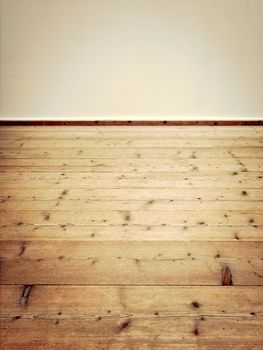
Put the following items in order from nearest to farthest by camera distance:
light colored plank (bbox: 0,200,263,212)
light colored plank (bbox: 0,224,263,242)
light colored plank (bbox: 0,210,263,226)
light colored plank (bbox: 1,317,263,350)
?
1. light colored plank (bbox: 1,317,263,350)
2. light colored plank (bbox: 0,224,263,242)
3. light colored plank (bbox: 0,210,263,226)
4. light colored plank (bbox: 0,200,263,212)

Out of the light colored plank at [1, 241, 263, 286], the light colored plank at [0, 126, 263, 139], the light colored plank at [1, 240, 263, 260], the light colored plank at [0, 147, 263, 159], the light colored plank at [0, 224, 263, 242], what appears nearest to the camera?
the light colored plank at [1, 241, 263, 286]

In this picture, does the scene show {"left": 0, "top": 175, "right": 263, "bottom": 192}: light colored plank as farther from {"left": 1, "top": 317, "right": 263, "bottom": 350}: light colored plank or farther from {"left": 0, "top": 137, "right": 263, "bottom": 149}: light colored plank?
{"left": 1, "top": 317, "right": 263, "bottom": 350}: light colored plank

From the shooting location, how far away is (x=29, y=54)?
290 cm

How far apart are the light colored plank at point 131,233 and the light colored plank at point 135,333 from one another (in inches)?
19.1

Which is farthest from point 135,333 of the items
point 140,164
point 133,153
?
point 133,153

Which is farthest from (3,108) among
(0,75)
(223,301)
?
(223,301)

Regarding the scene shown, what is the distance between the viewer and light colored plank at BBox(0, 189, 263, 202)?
1980 millimetres

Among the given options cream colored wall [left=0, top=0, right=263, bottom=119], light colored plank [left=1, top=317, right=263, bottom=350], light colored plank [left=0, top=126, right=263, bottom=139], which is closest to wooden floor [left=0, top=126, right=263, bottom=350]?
light colored plank [left=1, top=317, right=263, bottom=350]

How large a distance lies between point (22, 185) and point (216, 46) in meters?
2.04

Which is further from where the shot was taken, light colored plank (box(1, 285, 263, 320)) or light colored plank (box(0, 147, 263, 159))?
light colored plank (box(0, 147, 263, 159))

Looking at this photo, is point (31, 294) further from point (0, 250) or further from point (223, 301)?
point (223, 301)

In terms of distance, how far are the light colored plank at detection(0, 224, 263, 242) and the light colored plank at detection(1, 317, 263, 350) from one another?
0.49m

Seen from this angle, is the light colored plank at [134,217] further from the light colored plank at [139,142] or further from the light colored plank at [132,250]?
the light colored plank at [139,142]

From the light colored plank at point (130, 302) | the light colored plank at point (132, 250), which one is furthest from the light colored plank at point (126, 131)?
the light colored plank at point (130, 302)
